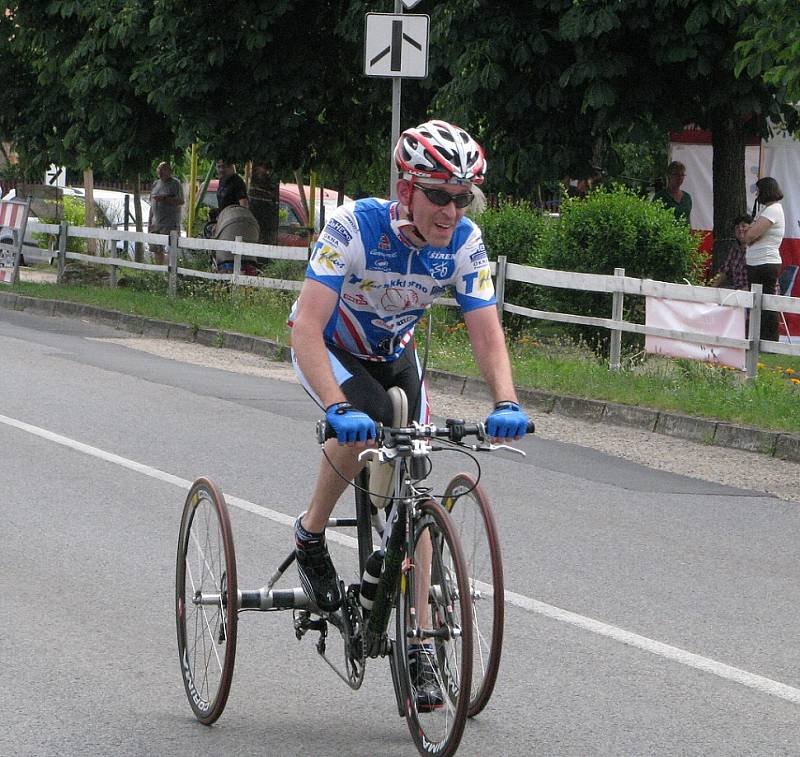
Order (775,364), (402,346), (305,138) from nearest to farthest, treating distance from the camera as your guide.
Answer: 1. (402,346)
2. (775,364)
3. (305,138)

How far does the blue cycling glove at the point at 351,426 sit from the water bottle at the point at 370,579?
22.5 inches

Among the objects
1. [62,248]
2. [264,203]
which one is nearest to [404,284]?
[62,248]

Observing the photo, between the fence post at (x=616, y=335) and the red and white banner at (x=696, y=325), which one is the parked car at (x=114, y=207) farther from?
the red and white banner at (x=696, y=325)

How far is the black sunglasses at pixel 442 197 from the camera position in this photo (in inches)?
177

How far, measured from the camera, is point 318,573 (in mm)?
4934

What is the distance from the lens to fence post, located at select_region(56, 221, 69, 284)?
80.3ft

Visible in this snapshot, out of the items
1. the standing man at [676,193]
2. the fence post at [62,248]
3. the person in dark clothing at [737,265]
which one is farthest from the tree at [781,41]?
the fence post at [62,248]

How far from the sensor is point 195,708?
5.03 metres

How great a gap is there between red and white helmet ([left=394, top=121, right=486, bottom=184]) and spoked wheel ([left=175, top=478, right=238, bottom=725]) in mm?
1243

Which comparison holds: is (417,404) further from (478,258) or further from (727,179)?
(727,179)

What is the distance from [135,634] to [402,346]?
1754mm

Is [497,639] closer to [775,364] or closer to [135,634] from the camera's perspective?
[135,634]

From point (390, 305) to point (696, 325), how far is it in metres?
9.29

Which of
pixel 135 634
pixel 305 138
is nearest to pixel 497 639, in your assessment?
pixel 135 634
